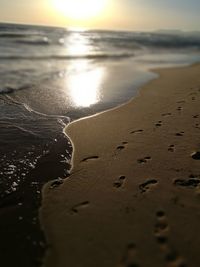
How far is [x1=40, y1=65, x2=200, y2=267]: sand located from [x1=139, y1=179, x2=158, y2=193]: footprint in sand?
0.05 feet

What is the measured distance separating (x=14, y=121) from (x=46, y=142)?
1.57 m

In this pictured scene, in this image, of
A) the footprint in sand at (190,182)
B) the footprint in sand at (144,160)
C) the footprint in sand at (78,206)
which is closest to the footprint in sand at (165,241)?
the footprint in sand at (190,182)

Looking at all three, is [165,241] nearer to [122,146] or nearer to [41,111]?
[122,146]

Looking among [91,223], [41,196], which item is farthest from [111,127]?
[91,223]

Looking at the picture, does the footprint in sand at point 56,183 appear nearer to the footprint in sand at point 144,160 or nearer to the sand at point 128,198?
the sand at point 128,198

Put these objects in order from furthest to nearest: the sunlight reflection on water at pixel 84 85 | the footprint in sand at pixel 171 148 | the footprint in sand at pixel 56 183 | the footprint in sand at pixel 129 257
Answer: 1. the sunlight reflection on water at pixel 84 85
2. the footprint in sand at pixel 171 148
3. the footprint in sand at pixel 56 183
4. the footprint in sand at pixel 129 257

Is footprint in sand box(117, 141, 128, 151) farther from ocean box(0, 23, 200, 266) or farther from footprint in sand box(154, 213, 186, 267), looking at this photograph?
footprint in sand box(154, 213, 186, 267)

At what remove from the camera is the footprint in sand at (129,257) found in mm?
3329

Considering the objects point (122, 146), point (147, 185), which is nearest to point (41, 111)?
point (122, 146)

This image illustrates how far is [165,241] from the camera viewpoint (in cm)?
360

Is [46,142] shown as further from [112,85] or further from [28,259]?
[112,85]

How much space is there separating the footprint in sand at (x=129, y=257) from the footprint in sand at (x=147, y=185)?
115 cm

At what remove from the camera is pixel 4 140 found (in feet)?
21.3

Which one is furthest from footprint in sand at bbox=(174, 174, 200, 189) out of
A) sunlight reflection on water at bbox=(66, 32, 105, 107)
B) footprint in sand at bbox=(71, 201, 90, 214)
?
sunlight reflection on water at bbox=(66, 32, 105, 107)
